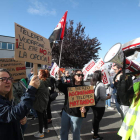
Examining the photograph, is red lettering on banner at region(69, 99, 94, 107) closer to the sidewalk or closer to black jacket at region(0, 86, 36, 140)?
black jacket at region(0, 86, 36, 140)

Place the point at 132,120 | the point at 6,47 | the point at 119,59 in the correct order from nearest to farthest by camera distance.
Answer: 1. the point at 132,120
2. the point at 119,59
3. the point at 6,47

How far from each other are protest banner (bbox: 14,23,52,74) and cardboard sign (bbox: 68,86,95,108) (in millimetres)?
729

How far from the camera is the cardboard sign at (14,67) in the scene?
8.78ft

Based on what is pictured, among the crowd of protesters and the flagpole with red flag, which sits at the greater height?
the flagpole with red flag

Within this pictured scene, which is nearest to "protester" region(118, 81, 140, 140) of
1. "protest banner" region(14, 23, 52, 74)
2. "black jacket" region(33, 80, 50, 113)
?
"protest banner" region(14, 23, 52, 74)

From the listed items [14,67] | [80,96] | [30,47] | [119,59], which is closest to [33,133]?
[14,67]

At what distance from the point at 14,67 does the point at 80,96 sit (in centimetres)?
164

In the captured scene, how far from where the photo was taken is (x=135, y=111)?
4.52 ft

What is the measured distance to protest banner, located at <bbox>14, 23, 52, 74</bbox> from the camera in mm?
1793

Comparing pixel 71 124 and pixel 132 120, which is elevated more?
pixel 132 120

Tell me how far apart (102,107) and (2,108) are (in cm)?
230

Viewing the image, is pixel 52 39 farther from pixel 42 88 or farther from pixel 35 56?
pixel 42 88

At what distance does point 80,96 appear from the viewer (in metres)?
2.25

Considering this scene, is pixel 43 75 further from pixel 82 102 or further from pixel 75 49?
pixel 75 49
